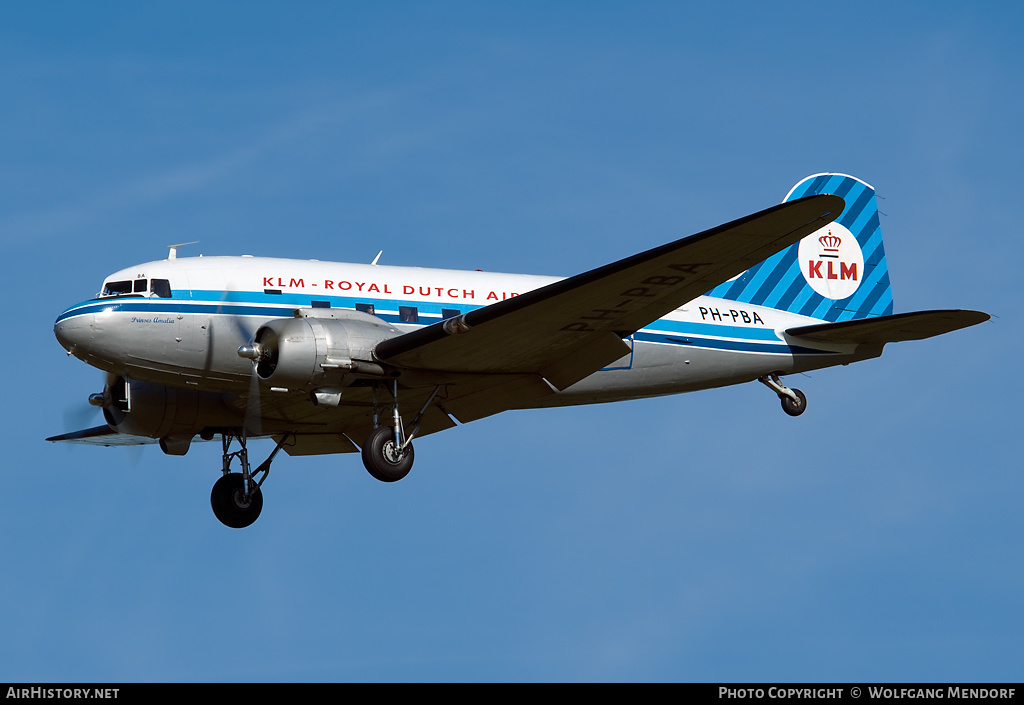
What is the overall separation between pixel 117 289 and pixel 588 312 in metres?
6.73

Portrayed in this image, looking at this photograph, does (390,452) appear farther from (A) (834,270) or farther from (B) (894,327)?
(A) (834,270)

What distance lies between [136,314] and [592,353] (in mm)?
6710

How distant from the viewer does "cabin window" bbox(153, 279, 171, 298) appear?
720 inches

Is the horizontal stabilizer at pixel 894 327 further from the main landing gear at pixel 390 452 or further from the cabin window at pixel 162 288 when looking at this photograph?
the cabin window at pixel 162 288

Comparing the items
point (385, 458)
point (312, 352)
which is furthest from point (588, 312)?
point (312, 352)

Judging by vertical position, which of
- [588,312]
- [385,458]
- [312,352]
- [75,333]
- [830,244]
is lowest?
[385,458]

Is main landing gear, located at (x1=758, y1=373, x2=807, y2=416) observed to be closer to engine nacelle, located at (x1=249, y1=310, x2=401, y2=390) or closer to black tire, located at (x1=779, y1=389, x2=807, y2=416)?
black tire, located at (x1=779, y1=389, x2=807, y2=416)

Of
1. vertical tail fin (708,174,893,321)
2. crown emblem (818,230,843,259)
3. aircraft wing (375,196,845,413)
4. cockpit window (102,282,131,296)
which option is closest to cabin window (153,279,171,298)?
cockpit window (102,282,131,296)

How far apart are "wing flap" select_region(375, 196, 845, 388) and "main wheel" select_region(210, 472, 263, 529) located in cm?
429

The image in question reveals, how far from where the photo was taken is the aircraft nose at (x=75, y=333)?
1775 centimetres

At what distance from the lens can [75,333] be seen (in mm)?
17766
